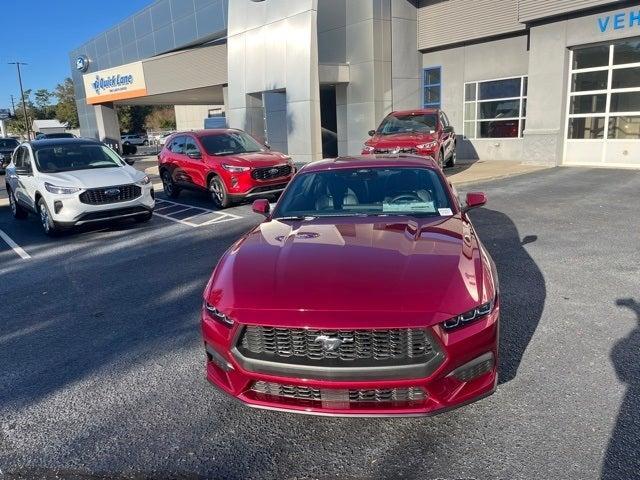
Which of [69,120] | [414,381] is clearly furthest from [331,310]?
[69,120]

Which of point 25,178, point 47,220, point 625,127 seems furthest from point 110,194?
point 625,127

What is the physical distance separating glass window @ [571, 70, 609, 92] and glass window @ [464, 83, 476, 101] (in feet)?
13.4

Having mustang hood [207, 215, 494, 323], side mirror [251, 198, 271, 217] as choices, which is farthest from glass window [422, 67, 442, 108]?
mustang hood [207, 215, 494, 323]

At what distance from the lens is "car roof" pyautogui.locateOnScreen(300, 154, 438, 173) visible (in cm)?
470

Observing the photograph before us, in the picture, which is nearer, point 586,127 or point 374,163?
point 374,163

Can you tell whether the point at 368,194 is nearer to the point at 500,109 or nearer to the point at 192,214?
the point at 192,214

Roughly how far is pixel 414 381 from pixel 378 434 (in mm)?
578

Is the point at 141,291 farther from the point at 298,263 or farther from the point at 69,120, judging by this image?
the point at 69,120

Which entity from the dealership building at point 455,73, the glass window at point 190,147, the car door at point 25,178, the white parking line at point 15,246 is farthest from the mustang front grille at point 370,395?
the dealership building at point 455,73

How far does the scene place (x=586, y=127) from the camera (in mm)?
15461

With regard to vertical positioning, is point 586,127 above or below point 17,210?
above

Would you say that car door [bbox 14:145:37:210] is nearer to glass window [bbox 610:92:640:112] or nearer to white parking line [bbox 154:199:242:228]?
white parking line [bbox 154:199:242:228]

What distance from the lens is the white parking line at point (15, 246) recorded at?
7.82 m

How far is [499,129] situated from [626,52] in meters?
4.81
